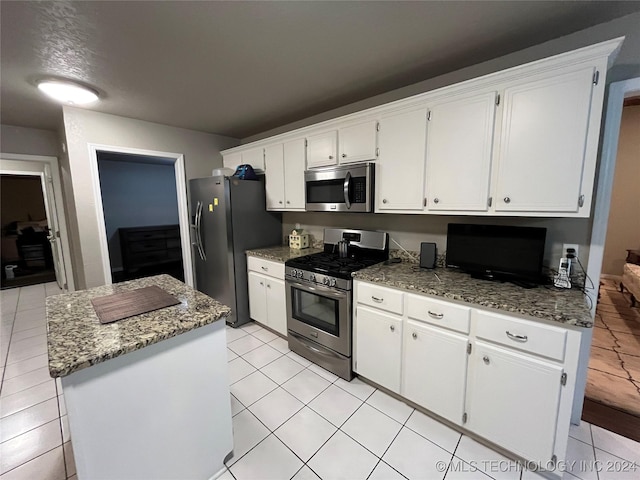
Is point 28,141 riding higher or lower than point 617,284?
higher

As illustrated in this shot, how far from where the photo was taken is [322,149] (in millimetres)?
2568

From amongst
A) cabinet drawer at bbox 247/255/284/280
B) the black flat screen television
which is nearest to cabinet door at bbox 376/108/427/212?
the black flat screen television

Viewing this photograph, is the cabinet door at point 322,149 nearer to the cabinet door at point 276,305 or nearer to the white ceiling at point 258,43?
the white ceiling at point 258,43

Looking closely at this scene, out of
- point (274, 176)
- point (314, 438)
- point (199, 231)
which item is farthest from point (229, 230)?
point (314, 438)

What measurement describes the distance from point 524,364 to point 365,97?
2.42 meters

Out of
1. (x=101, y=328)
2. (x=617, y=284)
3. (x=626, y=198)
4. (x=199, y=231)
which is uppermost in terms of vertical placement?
(x=626, y=198)

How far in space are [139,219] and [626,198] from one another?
8.69 m

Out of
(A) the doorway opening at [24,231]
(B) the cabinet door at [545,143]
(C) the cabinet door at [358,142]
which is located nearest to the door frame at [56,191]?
(A) the doorway opening at [24,231]

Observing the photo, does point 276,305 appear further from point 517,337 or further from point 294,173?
point 517,337

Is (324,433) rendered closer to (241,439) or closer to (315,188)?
(241,439)

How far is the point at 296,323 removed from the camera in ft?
8.40

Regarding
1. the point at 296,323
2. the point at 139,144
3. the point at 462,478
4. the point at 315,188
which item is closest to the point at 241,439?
the point at 296,323

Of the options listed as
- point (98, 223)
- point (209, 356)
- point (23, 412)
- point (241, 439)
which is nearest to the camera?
point (209, 356)

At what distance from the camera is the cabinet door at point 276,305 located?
2.73 metres
